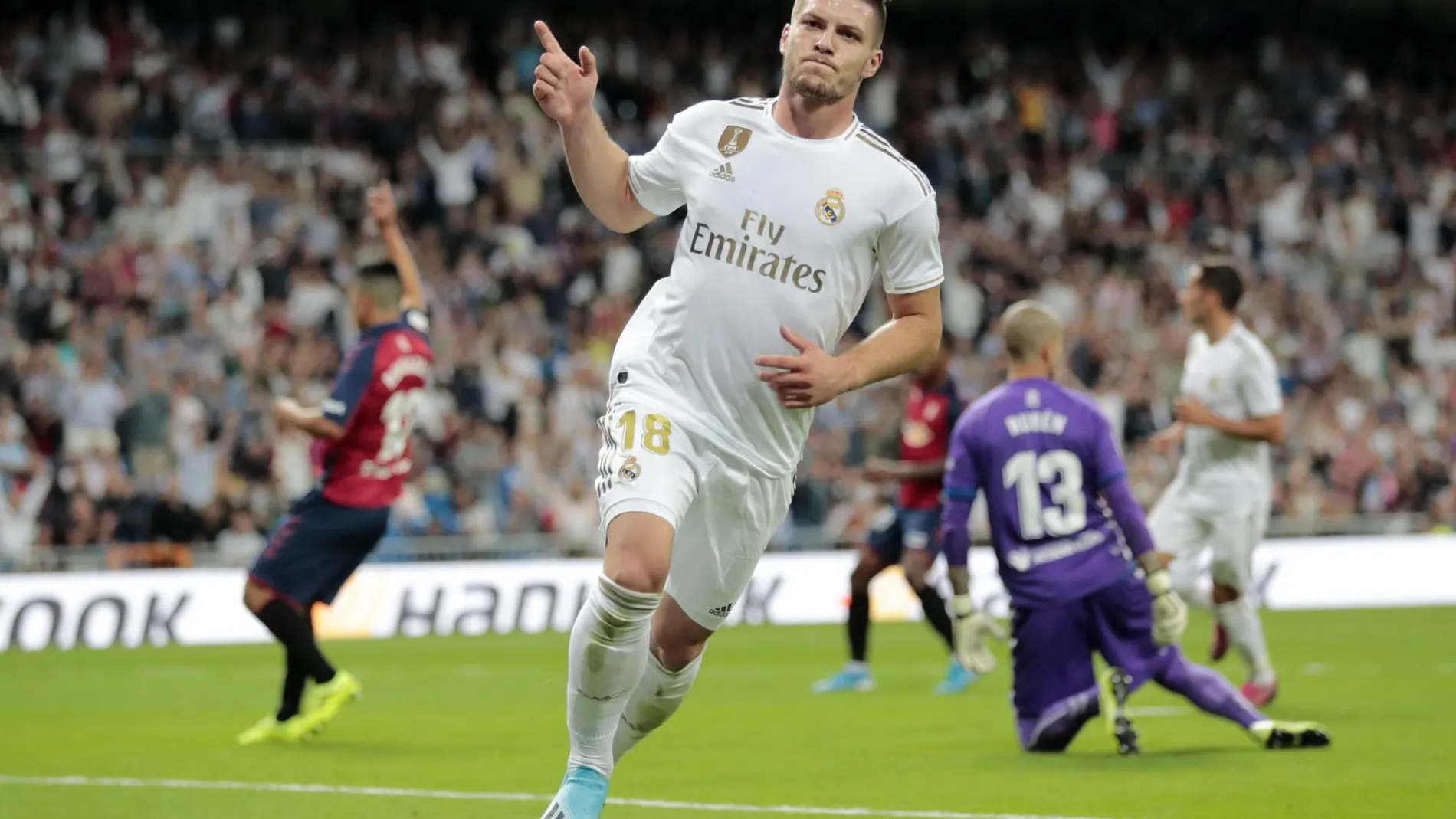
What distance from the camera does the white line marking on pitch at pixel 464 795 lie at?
7.38 metres

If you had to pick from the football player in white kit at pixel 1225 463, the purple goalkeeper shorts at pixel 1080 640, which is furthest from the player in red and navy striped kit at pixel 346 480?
the football player in white kit at pixel 1225 463

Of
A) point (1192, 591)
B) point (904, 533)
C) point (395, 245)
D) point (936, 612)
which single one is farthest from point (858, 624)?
point (395, 245)

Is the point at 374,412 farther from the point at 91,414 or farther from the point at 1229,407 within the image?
the point at 91,414

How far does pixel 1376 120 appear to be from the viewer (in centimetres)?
3089

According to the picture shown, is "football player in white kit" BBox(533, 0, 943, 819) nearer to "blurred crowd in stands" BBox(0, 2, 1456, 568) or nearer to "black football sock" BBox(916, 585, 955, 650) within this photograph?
"black football sock" BBox(916, 585, 955, 650)

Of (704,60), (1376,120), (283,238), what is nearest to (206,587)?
(283,238)

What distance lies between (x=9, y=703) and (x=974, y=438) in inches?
273

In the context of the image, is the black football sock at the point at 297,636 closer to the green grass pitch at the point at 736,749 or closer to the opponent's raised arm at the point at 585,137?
the green grass pitch at the point at 736,749

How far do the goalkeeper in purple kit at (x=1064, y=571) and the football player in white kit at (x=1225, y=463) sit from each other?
7.80 feet

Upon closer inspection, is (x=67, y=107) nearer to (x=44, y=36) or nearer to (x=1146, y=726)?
(x=44, y=36)

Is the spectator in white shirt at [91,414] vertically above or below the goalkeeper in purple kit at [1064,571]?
below

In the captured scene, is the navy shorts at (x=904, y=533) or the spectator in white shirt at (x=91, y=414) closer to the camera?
the navy shorts at (x=904, y=533)

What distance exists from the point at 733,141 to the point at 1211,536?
6695mm

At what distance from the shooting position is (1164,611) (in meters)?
8.82
